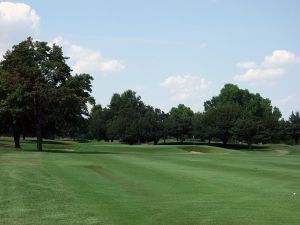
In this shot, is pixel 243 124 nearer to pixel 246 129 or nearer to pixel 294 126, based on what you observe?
pixel 246 129

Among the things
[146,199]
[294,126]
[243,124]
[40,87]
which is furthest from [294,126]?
[146,199]

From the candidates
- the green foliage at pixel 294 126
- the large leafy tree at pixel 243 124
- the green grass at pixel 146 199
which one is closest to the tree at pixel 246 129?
the large leafy tree at pixel 243 124

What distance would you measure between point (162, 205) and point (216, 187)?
5152 mm

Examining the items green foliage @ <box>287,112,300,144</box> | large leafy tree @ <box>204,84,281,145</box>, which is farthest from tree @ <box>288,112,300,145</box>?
large leafy tree @ <box>204,84,281,145</box>

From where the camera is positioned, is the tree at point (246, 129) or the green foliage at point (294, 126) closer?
the tree at point (246, 129)

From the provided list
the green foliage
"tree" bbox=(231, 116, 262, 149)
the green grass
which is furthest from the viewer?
the green foliage

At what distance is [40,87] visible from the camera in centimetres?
5269

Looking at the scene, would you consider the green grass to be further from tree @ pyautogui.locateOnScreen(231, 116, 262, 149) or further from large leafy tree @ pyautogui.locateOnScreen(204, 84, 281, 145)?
large leafy tree @ pyautogui.locateOnScreen(204, 84, 281, 145)

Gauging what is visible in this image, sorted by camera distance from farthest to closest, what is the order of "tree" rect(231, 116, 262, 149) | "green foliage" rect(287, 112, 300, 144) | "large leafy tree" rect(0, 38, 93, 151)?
"green foliage" rect(287, 112, 300, 144) → "tree" rect(231, 116, 262, 149) → "large leafy tree" rect(0, 38, 93, 151)

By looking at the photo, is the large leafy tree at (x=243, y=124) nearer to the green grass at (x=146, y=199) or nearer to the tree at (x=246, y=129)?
the tree at (x=246, y=129)

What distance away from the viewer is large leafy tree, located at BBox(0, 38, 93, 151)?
5338 centimetres

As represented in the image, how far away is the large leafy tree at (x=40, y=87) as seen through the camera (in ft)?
175

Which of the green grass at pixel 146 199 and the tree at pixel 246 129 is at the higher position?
the tree at pixel 246 129

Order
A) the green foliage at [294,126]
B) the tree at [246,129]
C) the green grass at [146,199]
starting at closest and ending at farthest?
the green grass at [146,199] < the tree at [246,129] < the green foliage at [294,126]
